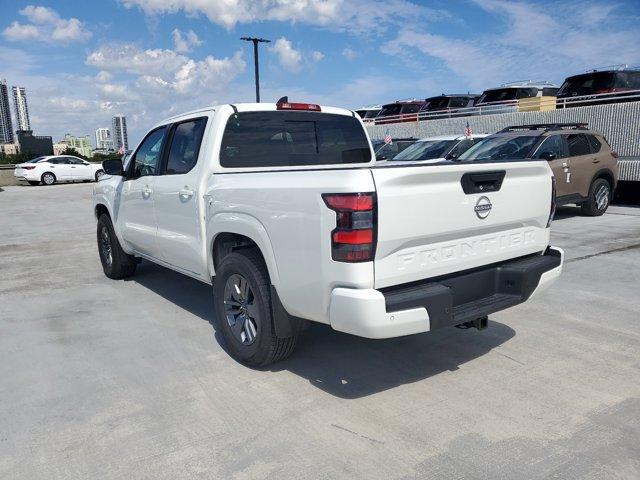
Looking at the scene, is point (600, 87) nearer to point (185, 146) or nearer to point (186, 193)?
point (185, 146)

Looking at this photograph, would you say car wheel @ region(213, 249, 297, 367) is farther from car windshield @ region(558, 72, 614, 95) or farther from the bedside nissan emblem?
car windshield @ region(558, 72, 614, 95)

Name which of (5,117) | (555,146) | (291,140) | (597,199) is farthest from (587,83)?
(5,117)

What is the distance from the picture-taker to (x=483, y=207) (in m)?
3.35

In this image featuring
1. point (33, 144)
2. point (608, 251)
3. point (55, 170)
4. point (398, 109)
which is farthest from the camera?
point (33, 144)

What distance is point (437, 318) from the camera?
118 inches

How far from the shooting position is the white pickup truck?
2.88 m

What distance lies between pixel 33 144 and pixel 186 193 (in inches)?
1700

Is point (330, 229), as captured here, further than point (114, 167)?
No

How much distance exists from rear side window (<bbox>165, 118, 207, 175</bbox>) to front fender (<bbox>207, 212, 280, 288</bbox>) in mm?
683

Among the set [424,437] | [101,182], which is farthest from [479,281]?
[101,182]

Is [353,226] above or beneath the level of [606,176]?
above

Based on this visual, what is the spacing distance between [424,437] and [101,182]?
17.3 feet

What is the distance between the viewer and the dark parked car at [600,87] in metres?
14.5

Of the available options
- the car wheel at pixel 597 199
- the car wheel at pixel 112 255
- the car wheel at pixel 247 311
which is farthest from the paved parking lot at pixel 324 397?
the car wheel at pixel 597 199
